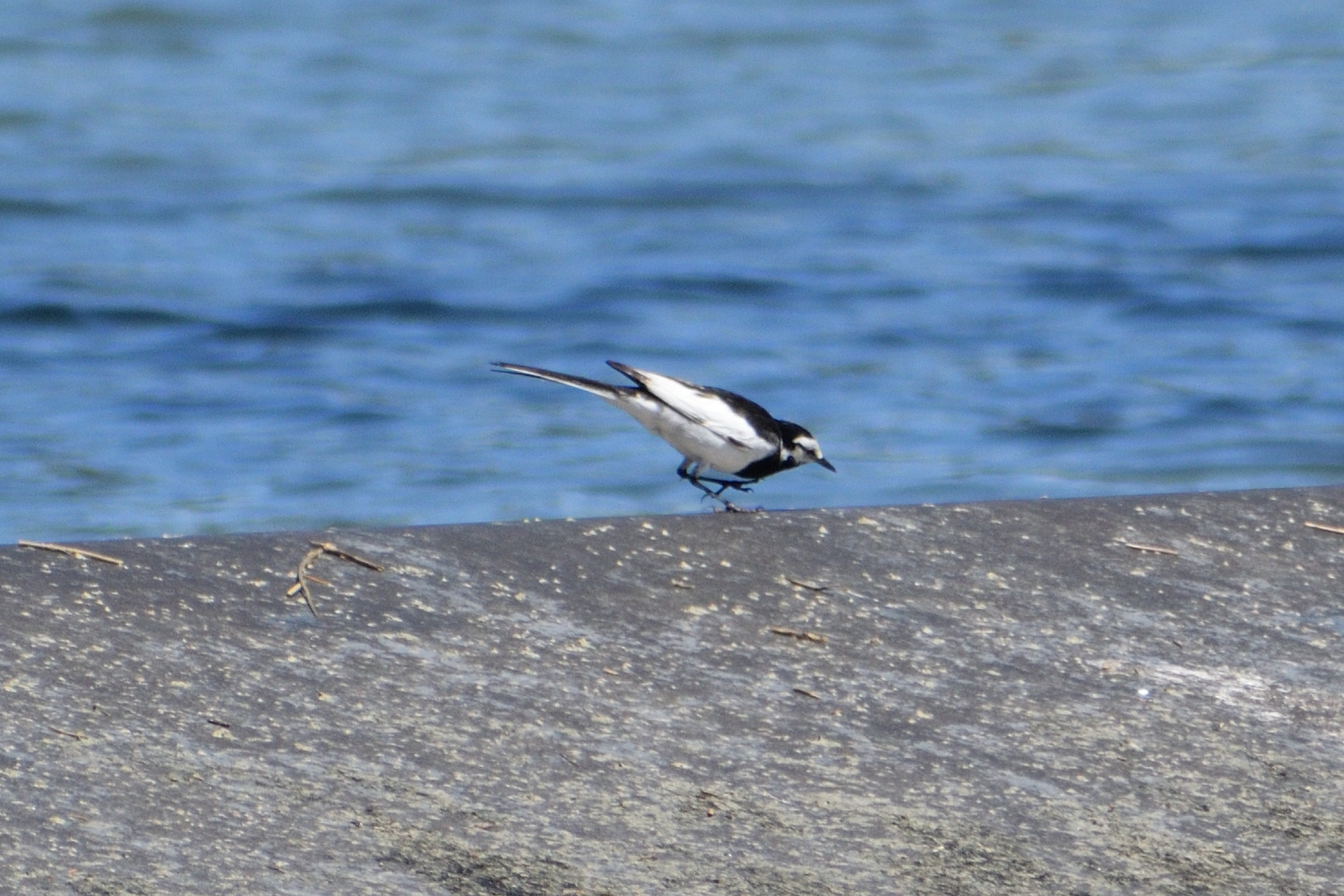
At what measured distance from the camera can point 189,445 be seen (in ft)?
38.5

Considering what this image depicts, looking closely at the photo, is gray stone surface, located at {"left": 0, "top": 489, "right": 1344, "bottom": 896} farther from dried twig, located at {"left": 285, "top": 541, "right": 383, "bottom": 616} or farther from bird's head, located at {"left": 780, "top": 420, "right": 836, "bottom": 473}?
bird's head, located at {"left": 780, "top": 420, "right": 836, "bottom": 473}

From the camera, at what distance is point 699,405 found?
557 cm

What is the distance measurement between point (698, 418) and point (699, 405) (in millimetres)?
38

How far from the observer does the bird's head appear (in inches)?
237

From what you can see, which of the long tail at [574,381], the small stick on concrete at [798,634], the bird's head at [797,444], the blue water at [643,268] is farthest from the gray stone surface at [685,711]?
the blue water at [643,268]

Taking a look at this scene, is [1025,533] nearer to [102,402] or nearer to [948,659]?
[948,659]

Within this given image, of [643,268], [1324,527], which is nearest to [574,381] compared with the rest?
[1324,527]

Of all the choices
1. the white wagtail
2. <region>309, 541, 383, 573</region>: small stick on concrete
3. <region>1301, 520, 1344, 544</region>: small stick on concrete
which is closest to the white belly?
the white wagtail

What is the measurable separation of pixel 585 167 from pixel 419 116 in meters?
2.55

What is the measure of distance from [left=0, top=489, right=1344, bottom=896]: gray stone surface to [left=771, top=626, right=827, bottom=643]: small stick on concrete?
0.02 metres

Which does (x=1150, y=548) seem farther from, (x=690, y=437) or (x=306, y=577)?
(x=306, y=577)

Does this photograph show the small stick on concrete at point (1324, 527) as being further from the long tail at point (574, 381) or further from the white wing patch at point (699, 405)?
the long tail at point (574, 381)

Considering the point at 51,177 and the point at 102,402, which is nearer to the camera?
the point at 102,402

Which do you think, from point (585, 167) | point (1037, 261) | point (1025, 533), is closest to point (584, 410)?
point (1037, 261)
